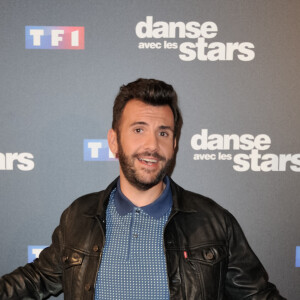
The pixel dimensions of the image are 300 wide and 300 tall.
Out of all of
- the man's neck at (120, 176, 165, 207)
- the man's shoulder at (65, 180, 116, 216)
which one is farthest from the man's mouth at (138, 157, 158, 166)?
the man's shoulder at (65, 180, 116, 216)

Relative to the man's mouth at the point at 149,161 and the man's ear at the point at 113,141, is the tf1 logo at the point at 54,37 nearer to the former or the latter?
the man's ear at the point at 113,141

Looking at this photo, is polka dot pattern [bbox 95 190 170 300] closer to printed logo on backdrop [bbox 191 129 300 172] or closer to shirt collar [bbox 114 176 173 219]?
shirt collar [bbox 114 176 173 219]

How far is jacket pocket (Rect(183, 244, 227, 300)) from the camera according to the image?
1.39m

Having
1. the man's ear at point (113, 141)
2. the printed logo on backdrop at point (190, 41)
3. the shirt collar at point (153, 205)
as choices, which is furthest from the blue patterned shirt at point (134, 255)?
the printed logo on backdrop at point (190, 41)

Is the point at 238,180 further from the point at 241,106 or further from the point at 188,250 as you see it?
the point at 188,250

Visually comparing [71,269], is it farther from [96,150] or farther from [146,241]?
[96,150]

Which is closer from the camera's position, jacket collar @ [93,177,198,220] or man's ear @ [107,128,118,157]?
jacket collar @ [93,177,198,220]

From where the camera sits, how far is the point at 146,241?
139cm

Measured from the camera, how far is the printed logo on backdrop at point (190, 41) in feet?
5.95

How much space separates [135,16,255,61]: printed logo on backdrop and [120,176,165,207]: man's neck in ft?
2.42

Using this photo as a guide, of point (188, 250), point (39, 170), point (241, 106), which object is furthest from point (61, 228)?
point (241, 106)

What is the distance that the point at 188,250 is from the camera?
4.70 feet

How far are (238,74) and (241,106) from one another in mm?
169

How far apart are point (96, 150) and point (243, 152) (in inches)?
30.8
